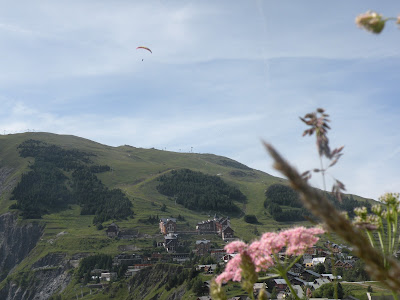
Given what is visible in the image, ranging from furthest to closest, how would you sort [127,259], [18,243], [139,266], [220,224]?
[18,243], [220,224], [127,259], [139,266]

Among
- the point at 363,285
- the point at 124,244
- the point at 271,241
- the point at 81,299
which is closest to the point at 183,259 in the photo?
the point at 124,244

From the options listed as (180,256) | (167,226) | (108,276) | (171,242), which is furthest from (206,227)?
(108,276)

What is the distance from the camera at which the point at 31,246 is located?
18675 cm

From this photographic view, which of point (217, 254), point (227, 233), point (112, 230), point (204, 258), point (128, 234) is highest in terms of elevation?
point (112, 230)

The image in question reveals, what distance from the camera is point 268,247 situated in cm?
558

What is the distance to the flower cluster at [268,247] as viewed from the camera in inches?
219

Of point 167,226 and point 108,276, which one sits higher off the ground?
point 167,226

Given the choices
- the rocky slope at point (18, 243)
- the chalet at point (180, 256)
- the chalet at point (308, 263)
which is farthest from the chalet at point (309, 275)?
the rocky slope at point (18, 243)

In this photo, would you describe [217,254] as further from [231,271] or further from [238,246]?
[238,246]

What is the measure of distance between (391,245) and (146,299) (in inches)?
4590

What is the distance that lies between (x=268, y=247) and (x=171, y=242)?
6144 inches

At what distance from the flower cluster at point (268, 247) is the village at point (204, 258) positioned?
87825 mm

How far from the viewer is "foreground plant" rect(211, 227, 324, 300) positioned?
206 inches

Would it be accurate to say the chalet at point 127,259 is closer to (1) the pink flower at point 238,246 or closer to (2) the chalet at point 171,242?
(2) the chalet at point 171,242
